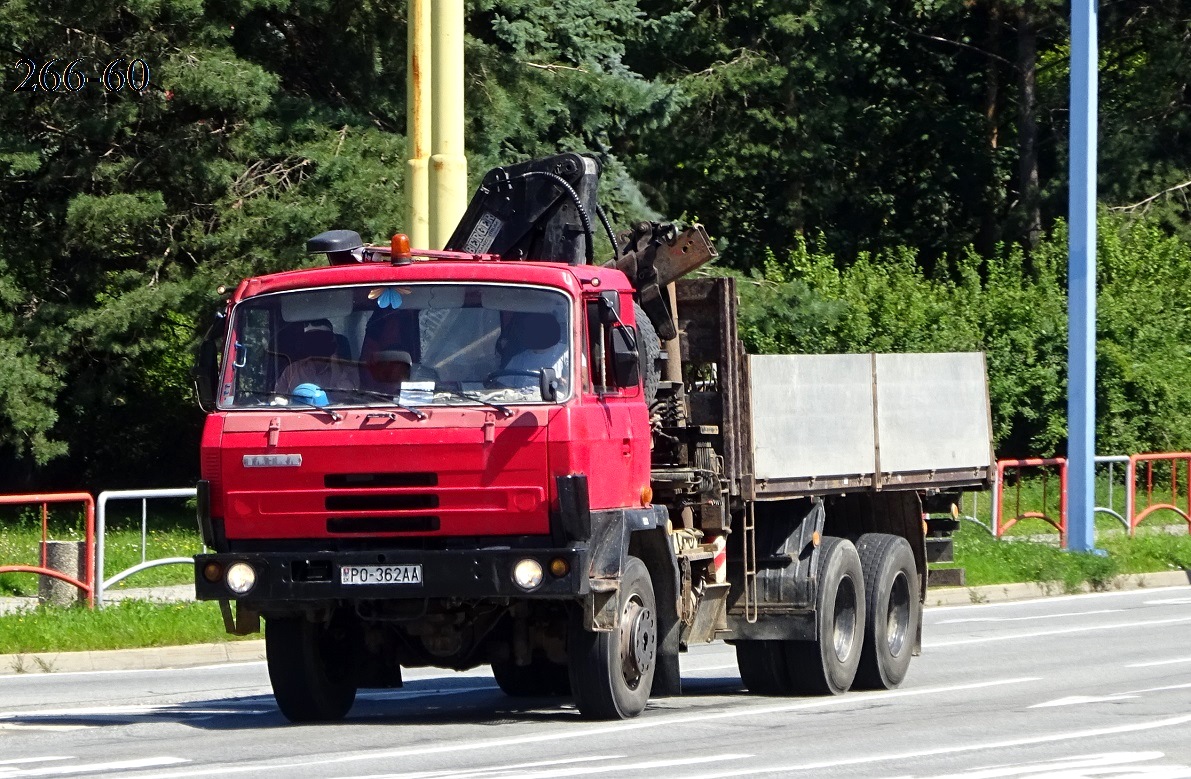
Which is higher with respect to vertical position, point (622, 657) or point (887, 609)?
point (622, 657)

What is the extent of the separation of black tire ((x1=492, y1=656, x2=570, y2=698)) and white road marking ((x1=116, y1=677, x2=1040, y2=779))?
1.27 meters

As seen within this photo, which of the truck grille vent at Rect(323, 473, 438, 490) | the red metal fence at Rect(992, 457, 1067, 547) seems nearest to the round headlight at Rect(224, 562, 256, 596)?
the truck grille vent at Rect(323, 473, 438, 490)

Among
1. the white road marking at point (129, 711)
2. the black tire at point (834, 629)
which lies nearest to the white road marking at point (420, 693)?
the white road marking at point (129, 711)

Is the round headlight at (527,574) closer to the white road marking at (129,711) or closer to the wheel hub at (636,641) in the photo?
the wheel hub at (636,641)

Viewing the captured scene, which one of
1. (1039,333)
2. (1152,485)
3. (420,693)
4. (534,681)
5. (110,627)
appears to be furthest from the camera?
(1039,333)

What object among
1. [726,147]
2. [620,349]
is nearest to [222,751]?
[620,349]

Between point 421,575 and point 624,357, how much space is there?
5.27 ft

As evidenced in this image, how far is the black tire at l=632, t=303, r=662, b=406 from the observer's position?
1140 cm

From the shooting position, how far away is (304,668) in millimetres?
11109

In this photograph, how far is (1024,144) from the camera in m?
45.9

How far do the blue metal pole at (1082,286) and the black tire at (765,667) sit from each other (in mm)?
12623

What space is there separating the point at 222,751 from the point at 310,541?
124 centimetres

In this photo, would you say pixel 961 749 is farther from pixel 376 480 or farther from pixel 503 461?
pixel 376 480

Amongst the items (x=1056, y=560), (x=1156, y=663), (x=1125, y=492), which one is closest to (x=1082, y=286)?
(x=1056, y=560)
